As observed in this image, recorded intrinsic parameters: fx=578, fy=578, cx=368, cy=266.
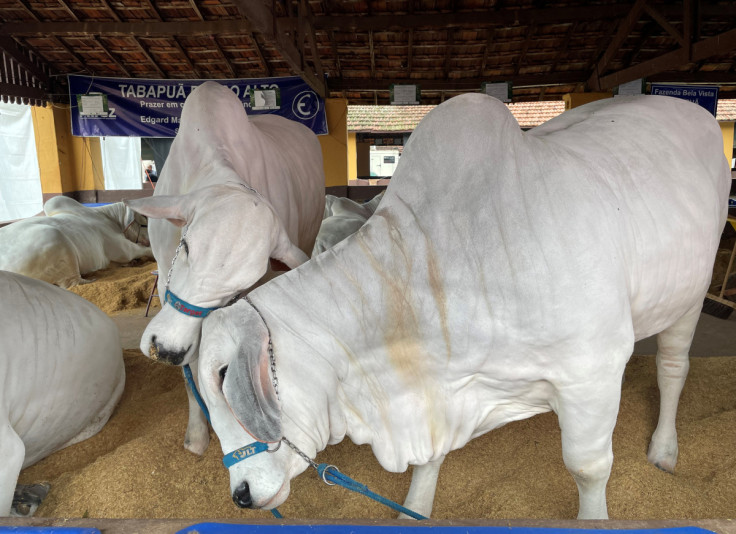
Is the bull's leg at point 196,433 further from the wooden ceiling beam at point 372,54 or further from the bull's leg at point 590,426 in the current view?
the wooden ceiling beam at point 372,54

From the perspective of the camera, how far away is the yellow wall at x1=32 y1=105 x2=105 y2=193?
8516mm

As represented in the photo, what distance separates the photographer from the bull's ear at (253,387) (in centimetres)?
123

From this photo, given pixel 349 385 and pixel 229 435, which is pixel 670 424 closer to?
pixel 349 385

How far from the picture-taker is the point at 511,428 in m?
2.47

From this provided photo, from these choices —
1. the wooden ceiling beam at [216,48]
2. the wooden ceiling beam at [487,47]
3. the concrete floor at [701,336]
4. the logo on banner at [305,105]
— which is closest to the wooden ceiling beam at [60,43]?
the wooden ceiling beam at [216,48]

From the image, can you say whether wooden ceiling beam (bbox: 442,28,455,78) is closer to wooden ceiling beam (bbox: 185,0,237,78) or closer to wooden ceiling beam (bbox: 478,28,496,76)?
wooden ceiling beam (bbox: 478,28,496,76)

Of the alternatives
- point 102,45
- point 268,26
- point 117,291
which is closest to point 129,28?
point 102,45

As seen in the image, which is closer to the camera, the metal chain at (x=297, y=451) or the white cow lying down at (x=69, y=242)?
the metal chain at (x=297, y=451)

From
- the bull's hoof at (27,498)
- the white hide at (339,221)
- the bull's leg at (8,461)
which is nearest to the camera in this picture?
the bull's leg at (8,461)

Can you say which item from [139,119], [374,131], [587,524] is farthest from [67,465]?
[374,131]

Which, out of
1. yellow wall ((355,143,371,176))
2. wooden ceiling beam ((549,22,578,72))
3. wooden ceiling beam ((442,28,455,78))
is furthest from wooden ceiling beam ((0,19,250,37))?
yellow wall ((355,143,371,176))

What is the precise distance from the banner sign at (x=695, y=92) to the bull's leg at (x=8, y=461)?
317 inches

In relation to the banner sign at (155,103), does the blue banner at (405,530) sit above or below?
below

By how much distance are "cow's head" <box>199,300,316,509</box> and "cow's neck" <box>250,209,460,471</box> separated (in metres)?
0.06
